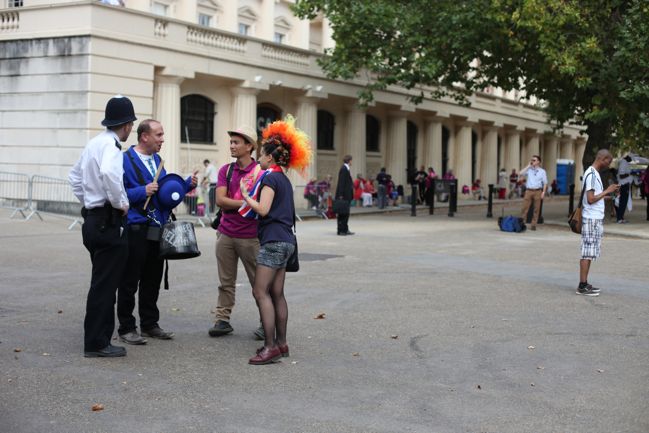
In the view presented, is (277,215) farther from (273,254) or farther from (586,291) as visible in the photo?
(586,291)

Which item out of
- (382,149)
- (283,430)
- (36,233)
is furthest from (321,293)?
(382,149)

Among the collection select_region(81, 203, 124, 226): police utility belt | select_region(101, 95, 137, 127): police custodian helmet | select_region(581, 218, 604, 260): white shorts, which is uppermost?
select_region(101, 95, 137, 127): police custodian helmet

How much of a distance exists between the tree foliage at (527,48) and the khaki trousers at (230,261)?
15569mm

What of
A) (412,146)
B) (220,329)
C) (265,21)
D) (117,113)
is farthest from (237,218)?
(412,146)

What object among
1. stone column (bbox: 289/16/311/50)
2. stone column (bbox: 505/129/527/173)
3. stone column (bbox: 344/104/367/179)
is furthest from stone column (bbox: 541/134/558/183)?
stone column (bbox: 289/16/311/50)

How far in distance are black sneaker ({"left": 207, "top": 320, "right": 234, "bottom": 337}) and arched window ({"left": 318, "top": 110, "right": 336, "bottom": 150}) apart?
26.9 metres

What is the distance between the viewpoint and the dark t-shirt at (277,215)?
661cm

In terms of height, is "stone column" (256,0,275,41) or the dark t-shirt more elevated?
"stone column" (256,0,275,41)

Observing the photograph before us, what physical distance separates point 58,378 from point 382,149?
→ 33.1 m

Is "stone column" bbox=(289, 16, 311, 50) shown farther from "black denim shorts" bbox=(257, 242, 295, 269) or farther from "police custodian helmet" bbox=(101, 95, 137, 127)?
"black denim shorts" bbox=(257, 242, 295, 269)

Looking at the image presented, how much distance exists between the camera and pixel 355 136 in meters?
34.8

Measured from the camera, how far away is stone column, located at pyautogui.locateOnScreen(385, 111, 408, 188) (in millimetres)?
38156

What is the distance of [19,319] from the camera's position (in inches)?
319

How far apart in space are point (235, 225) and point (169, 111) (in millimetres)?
18365
